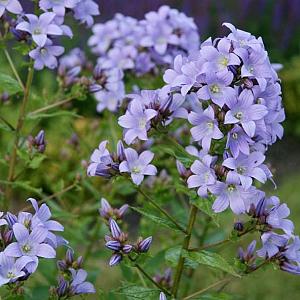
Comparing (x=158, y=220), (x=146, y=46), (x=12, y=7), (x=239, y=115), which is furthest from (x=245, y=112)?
(x=146, y=46)

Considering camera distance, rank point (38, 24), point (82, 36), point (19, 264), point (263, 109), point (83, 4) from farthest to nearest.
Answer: point (82, 36), point (83, 4), point (38, 24), point (263, 109), point (19, 264)

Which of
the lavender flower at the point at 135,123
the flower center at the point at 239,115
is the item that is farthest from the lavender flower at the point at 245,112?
the lavender flower at the point at 135,123

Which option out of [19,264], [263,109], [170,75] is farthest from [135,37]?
[19,264]

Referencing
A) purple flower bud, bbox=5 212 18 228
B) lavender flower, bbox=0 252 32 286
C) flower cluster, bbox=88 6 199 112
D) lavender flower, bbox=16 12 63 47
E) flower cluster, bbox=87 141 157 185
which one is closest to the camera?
lavender flower, bbox=0 252 32 286

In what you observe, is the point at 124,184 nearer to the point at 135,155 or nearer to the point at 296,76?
the point at 135,155

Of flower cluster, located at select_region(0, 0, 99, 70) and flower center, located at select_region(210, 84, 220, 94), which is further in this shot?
flower cluster, located at select_region(0, 0, 99, 70)

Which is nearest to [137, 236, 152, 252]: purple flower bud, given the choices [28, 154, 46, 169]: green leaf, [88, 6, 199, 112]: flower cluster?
[28, 154, 46, 169]: green leaf

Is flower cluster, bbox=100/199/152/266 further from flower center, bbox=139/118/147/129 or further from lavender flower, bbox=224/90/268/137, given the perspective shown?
lavender flower, bbox=224/90/268/137
